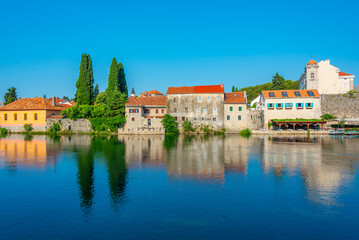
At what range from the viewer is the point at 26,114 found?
59.7 m

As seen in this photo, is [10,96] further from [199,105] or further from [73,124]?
[199,105]

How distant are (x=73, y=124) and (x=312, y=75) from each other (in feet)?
173

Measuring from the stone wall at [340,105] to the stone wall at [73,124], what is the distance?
4942 cm

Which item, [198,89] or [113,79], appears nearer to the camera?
[198,89]

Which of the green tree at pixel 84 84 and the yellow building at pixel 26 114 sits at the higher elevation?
the green tree at pixel 84 84

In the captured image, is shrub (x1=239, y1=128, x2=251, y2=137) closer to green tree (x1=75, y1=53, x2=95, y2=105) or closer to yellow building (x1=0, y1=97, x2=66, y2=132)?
green tree (x1=75, y1=53, x2=95, y2=105)

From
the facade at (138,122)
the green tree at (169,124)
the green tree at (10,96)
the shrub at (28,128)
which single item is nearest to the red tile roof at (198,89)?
the green tree at (169,124)

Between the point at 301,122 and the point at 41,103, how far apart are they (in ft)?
180

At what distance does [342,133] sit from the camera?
51.6m

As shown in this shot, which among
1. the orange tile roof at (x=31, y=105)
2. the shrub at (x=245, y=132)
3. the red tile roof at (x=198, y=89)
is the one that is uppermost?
the red tile roof at (x=198, y=89)

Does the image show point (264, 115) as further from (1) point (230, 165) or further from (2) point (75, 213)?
(2) point (75, 213)

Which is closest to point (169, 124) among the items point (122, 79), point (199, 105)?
point (199, 105)

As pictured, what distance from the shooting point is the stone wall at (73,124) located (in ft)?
189

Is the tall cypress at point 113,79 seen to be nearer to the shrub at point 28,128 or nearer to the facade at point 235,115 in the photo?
the shrub at point 28,128
